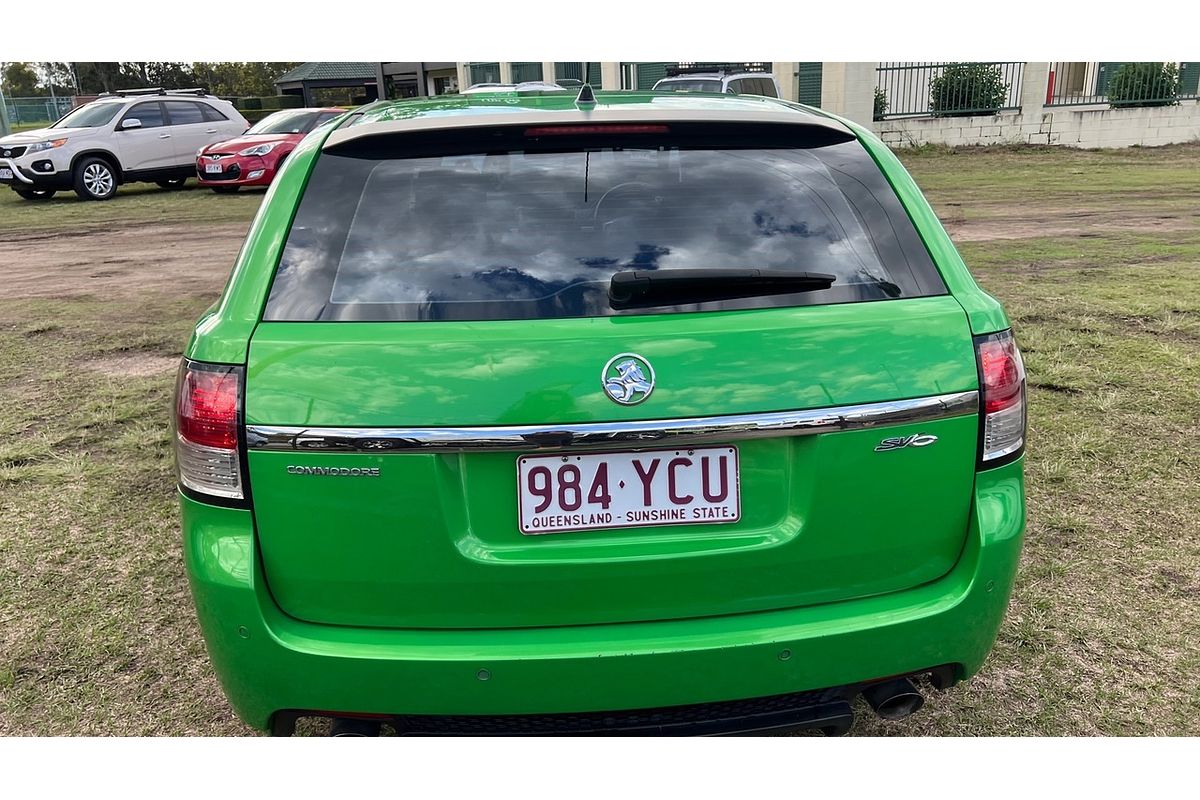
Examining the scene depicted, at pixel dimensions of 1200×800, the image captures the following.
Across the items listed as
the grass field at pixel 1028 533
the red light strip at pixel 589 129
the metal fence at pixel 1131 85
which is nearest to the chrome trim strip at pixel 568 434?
the red light strip at pixel 589 129

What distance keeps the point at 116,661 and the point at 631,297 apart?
2.13m

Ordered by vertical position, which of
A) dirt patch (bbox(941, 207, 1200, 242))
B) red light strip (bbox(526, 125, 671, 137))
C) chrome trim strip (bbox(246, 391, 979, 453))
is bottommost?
dirt patch (bbox(941, 207, 1200, 242))

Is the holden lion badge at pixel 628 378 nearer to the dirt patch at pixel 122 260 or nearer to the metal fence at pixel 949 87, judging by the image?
the dirt patch at pixel 122 260

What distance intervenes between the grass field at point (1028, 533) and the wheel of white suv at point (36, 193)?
968 cm

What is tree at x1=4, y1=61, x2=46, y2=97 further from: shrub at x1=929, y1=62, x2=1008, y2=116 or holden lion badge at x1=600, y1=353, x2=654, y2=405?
holden lion badge at x1=600, y1=353, x2=654, y2=405

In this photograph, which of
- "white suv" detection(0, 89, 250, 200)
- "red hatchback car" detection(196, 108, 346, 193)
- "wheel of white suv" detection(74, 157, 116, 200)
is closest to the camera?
"white suv" detection(0, 89, 250, 200)

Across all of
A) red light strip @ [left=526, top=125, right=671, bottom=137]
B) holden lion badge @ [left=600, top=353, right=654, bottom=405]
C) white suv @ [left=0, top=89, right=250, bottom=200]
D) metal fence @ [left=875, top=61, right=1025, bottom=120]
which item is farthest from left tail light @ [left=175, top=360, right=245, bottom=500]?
metal fence @ [left=875, top=61, right=1025, bottom=120]

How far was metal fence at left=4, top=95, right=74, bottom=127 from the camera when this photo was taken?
49.2 m

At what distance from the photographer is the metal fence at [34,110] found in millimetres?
49188

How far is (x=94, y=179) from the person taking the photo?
1658 cm

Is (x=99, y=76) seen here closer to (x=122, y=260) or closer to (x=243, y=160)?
(x=243, y=160)

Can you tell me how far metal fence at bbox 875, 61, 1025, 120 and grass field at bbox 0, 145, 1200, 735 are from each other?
1389cm

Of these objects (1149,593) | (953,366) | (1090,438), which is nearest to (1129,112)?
(1090,438)

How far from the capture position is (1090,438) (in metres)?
4.47
